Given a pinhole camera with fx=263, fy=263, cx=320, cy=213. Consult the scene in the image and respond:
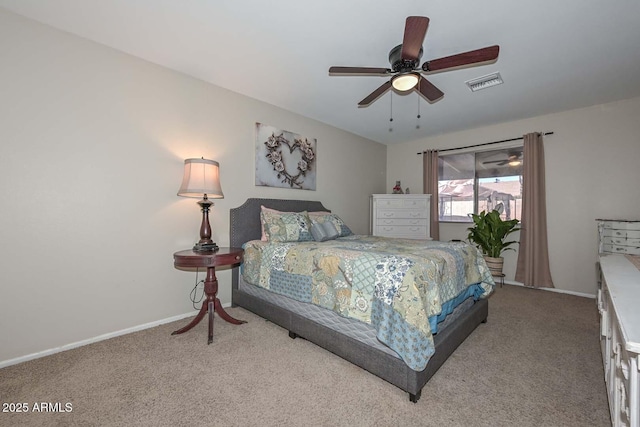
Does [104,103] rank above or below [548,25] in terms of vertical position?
below

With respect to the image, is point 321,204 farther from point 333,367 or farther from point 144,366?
point 144,366

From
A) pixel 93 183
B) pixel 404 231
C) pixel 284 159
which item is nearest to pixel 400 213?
pixel 404 231

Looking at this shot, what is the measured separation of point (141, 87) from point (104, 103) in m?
0.36

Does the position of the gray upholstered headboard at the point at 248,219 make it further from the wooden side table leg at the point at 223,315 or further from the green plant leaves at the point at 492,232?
the green plant leaves at the point at 492,232

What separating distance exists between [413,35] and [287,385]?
238cm

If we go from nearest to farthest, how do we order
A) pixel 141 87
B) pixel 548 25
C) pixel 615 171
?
pixel 548 25
pixel 141 87
pixel 615 171

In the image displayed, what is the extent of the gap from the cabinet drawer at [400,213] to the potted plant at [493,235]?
2.72 feet

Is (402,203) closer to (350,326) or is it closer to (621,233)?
(621,233)

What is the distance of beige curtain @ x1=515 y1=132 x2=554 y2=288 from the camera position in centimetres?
→ 380

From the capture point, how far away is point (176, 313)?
2.70m

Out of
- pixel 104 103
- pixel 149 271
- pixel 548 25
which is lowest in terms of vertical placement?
pixel 149 271

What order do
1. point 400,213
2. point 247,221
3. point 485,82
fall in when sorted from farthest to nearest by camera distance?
point 400,213
point 247,221
point 485,82

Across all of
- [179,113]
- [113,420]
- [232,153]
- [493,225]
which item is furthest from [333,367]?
[493,225]

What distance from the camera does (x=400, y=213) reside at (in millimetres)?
4645
